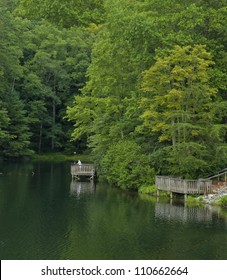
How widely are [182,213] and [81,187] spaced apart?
1317cm

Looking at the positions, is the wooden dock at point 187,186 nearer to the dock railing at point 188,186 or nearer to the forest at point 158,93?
the dock railing at point 188,186

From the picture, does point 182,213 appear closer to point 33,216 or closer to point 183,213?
point 183,213

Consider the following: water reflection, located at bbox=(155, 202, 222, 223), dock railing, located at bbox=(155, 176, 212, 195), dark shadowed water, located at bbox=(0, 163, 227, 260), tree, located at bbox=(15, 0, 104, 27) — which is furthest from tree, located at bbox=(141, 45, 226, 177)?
tree, located at bbox=(15, 0, 104, 27)

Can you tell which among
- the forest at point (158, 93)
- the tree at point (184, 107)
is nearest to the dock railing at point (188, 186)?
the tree at point (184, 107)

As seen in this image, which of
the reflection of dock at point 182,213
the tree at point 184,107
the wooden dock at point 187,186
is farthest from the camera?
the tree at point 184,107

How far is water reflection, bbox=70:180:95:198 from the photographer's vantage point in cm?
3616

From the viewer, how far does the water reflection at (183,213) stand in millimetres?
26500

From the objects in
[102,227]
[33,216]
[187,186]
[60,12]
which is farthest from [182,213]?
[60,12]

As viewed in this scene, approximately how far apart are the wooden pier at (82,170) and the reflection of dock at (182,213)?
15.4 metres

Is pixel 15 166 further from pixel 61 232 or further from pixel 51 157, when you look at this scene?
pixel 61 232

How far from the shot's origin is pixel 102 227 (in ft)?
80.9

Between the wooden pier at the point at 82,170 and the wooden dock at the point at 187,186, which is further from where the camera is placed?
the wooden pier at the point at 82,170

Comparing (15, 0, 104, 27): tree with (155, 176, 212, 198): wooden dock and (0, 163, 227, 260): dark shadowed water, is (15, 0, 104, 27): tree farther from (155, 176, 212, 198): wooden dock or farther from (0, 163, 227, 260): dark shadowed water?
(155, 176, 212, 198): wooden dock

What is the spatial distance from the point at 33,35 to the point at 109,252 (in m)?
56.2
